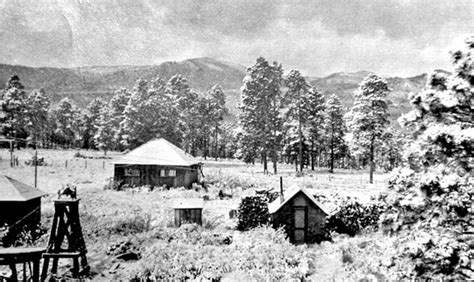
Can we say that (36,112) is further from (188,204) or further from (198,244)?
(198,244)

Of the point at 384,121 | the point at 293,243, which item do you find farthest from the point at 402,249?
the point at 384,121

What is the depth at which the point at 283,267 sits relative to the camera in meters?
13.4

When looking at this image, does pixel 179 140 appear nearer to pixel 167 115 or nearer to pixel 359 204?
pixel 167 115

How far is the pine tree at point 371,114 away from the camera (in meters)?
36.5

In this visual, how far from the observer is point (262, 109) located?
43812 mm

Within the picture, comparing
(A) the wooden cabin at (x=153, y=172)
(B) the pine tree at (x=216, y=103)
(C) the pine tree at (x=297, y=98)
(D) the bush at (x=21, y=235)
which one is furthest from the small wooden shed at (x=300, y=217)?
(B) the pine tree at (x=216, y=103)

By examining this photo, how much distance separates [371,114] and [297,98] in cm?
1079

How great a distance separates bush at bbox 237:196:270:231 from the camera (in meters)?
19.6

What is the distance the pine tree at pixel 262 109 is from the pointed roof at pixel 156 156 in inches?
506

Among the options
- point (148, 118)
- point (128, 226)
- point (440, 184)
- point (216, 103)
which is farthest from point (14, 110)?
point (440, 184)

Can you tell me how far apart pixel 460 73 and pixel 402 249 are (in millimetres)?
4820

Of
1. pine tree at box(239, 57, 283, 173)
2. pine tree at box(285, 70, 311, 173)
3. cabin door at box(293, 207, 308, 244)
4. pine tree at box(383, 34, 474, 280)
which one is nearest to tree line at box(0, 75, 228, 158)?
pine tree at box(239, 57, 283, 173)

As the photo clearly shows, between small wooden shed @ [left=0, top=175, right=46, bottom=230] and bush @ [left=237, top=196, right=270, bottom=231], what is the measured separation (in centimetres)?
1143

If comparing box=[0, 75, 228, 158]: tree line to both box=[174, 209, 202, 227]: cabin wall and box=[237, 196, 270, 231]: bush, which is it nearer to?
box=[174, 209, 202, 227]: cabin wall
